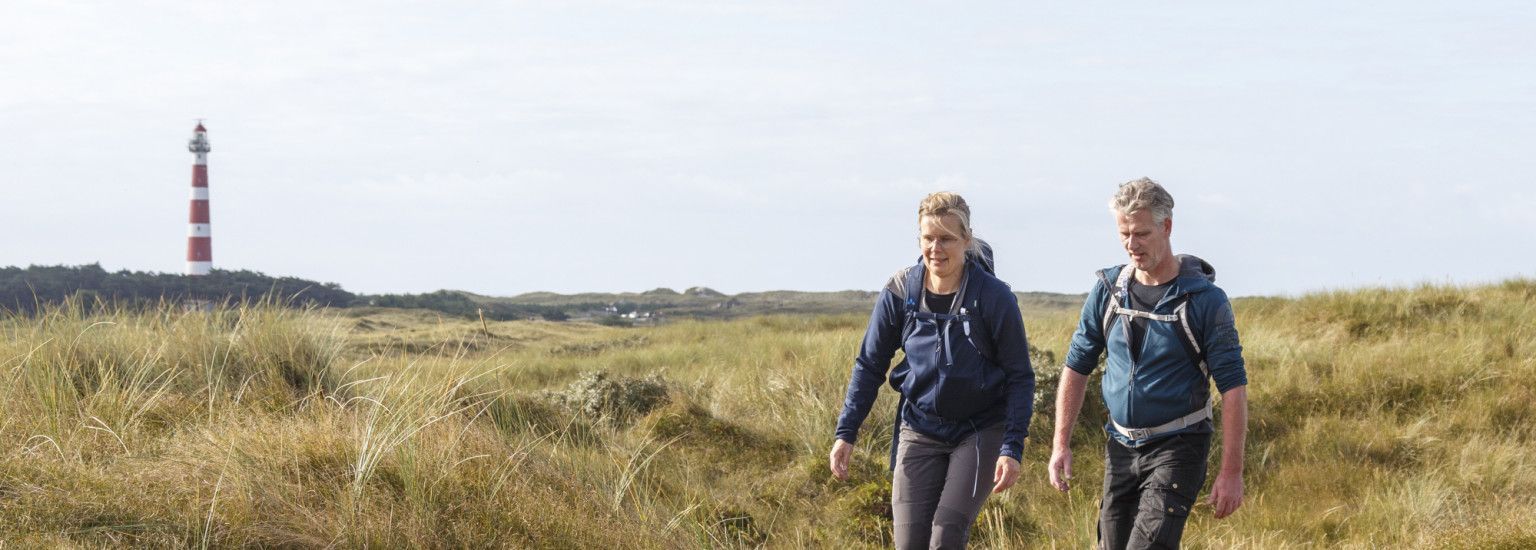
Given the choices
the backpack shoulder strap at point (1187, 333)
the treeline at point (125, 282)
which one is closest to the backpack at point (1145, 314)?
the backpack shoulder strap at point (1187, 333)

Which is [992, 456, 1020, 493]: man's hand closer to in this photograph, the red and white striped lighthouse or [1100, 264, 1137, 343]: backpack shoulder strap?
[1100, 264, 1137, 343]: backpack shoulder strap

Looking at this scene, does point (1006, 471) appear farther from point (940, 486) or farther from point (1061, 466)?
point (940, 486)

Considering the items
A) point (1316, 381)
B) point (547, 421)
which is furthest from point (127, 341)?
point (1316, 381)

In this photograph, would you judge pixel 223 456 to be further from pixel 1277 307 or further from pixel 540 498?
pixel 1277 307

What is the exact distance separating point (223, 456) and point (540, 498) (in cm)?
158

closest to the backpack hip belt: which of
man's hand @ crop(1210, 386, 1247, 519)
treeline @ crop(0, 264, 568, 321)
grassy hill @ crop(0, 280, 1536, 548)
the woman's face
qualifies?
man's hand @ crop(1210, 386, 1247, 519)

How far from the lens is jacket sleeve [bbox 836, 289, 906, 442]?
15.4ft

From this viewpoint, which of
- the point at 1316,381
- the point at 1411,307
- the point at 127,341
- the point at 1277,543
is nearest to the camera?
the point at 1277,543

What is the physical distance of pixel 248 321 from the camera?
9727 millimetres

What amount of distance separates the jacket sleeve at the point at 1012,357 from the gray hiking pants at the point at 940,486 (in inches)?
5.6

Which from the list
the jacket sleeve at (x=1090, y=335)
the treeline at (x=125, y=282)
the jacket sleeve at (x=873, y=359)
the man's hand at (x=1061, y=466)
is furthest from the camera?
the treeline at (x=125, y=282)

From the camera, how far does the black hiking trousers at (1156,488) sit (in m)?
4.18

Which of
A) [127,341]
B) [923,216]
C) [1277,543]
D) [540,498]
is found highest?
[923,216]

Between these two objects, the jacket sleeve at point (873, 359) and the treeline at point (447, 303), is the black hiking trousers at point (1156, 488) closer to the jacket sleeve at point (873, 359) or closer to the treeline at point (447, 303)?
the jacket sleeve at point (873, 359)
